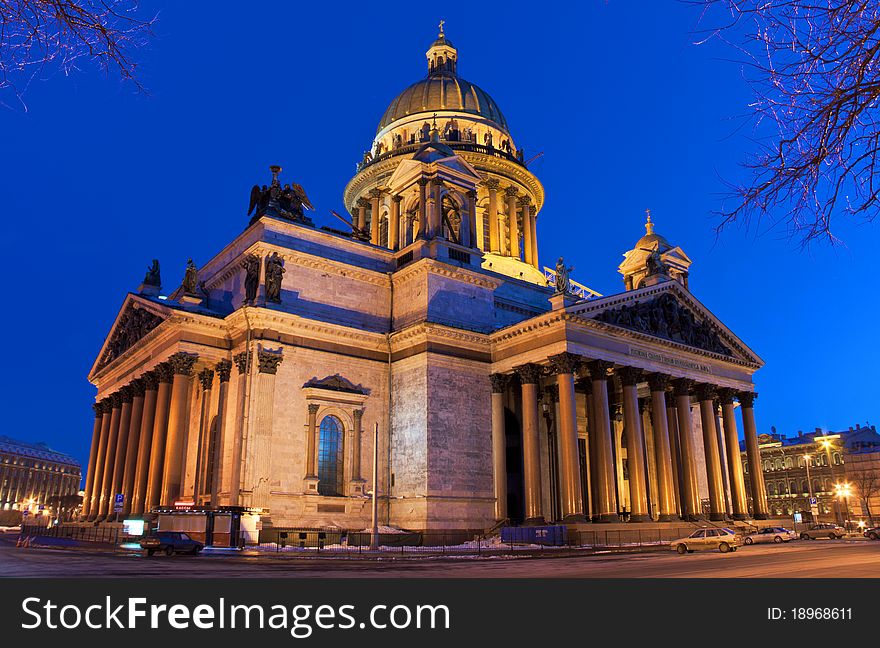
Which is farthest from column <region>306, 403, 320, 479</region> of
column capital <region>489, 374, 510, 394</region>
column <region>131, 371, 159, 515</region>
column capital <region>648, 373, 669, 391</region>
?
column capital <region>648, 373, 669, 391</region>

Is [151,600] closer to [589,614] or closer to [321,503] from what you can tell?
[589,614]

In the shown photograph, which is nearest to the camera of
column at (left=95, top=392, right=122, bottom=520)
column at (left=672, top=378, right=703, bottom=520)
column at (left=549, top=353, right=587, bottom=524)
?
column at (left=549, top=353, right=587, bottom=524)

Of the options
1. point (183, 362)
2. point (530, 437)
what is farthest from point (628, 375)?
point (183, 362)

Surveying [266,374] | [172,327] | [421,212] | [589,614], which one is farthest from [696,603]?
[421,212]

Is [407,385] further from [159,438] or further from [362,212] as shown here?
[362,212]

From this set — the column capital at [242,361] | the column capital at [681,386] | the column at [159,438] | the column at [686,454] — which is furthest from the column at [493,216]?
the column at [159,438]

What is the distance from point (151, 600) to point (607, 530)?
101 ft

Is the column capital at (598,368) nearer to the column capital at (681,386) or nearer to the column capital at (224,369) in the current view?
the column capital at (681,386)

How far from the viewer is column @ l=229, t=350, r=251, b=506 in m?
36.1

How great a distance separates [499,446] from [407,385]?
6.37 m

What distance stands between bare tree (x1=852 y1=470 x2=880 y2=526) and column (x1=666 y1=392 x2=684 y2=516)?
61102 millimetres

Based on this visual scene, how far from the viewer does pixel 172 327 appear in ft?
132

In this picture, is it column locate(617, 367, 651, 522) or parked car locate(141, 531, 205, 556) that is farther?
column locate(617, 367, 651, 522)

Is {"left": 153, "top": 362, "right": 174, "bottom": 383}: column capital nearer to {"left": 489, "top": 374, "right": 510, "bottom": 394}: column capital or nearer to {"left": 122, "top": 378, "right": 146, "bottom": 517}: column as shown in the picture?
{"left": 122, "top": 378, "right": 146, "bottom": 517}: column
